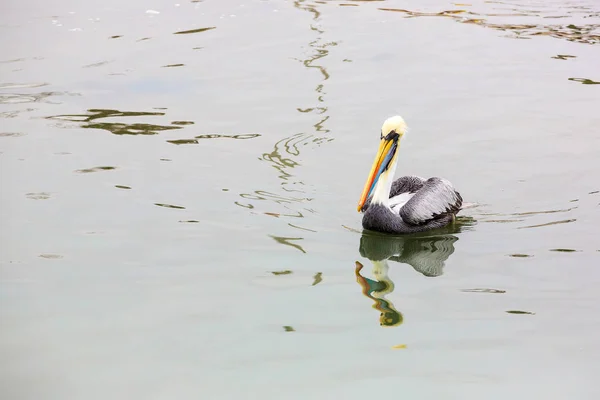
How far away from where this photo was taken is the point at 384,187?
6781 millimetres

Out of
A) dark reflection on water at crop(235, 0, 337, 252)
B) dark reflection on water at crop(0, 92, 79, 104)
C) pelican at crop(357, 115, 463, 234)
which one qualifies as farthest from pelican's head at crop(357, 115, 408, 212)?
dark reflection on water at crop(0, 92, 79, 104)

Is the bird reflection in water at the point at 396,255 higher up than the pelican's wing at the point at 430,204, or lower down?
lower down

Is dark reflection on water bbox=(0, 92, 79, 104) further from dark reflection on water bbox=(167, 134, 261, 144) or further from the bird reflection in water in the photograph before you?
the bird reflection in water

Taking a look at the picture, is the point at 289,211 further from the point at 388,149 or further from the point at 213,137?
the point at 213,137

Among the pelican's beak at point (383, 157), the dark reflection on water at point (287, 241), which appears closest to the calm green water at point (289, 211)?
the dark reflection on water at point (287, 241)

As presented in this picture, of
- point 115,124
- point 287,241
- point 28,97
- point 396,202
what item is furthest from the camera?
point 28,97

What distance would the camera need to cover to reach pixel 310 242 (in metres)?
6.32

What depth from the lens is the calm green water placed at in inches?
185

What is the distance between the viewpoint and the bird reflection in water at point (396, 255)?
549 cm

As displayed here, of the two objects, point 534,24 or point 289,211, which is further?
point 534,24

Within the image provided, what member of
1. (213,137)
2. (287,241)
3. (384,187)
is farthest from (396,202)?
(213,137)

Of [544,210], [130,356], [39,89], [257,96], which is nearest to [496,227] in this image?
[544,210]

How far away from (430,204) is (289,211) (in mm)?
1047

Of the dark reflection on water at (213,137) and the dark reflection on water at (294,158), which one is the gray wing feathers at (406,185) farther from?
the dark reflection on water at (213,137)
